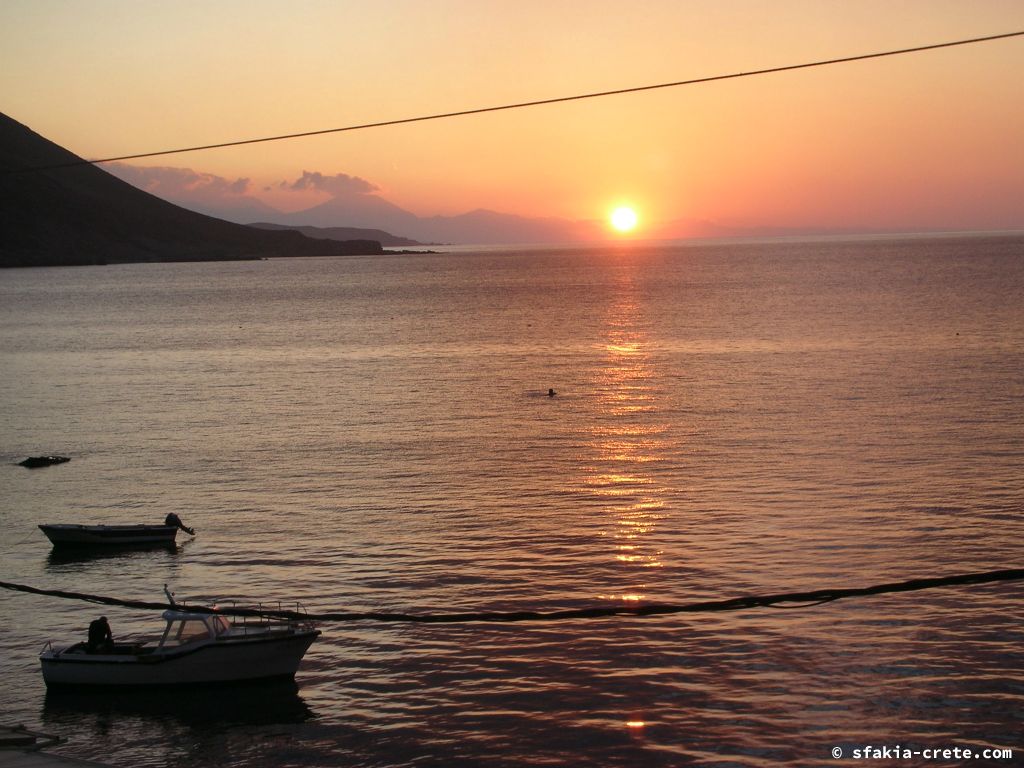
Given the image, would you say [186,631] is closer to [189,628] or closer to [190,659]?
[189,628]

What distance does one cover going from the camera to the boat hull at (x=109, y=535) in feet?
135

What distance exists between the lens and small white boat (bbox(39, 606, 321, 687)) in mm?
27875

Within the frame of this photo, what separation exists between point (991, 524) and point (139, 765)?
94.5ft

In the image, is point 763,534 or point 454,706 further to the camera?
point 763,534

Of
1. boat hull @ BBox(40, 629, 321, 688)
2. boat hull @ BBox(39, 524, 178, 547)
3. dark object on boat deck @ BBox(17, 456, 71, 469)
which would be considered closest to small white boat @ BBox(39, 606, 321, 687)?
boat hull @ BBox(40, 629, 321, 688)

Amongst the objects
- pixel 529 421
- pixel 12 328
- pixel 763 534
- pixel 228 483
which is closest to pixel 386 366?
pixel 529 421

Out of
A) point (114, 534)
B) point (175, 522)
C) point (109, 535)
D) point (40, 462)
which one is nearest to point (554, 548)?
point (175, 522)

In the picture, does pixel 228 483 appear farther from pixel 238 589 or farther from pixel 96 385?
pixel 96 385

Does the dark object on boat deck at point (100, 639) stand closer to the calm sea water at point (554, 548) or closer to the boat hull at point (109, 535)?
the calm sea water at point (554, 548)

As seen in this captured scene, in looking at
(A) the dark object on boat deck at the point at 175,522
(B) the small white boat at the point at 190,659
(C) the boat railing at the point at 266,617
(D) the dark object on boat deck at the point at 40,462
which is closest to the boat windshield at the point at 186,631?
(B) the small white boat at the point at 190,659

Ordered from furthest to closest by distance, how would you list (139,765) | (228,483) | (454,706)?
(228,483), (454,706), (139,765)

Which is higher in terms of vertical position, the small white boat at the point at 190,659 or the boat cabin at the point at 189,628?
the boat cabin at the point at 189,628

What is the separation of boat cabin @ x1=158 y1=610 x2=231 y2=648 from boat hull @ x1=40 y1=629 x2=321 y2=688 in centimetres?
26

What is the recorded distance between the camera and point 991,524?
39312mm
